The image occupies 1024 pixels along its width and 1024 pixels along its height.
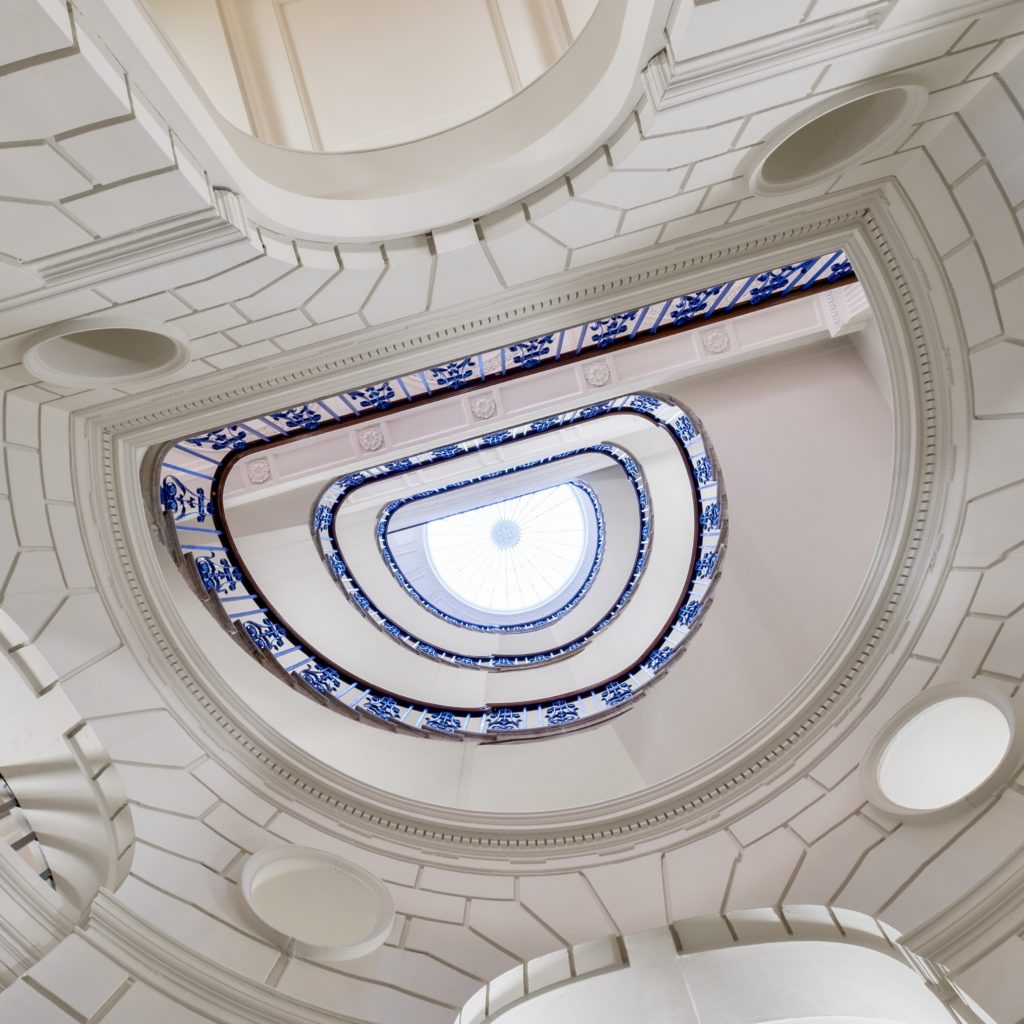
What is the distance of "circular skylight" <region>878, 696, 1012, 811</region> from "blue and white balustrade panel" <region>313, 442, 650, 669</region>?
10.4ft

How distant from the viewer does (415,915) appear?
3598mm

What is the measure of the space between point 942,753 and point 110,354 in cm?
424

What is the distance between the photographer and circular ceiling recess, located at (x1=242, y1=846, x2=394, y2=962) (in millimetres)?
3482

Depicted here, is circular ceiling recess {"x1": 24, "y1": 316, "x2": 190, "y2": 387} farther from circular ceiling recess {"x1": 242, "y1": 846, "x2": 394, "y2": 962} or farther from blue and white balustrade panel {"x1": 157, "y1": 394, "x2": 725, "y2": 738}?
circular ceiling recess {"x1": 242, "y1": 846, "x2": 394, "y2": 962}

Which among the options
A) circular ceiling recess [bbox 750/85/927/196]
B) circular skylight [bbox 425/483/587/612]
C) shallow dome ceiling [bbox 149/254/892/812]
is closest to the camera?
circular ceiling recess [bbox 750/85/927/196]

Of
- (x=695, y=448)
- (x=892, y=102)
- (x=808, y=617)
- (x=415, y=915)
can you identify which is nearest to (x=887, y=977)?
(x=415, y=915)

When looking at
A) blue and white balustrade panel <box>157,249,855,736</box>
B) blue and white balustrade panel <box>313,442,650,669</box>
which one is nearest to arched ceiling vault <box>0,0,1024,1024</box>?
blue and white balustrade panel <box>157,249,855,736</box>

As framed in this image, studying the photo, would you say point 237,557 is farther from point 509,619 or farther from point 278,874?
point 509,619

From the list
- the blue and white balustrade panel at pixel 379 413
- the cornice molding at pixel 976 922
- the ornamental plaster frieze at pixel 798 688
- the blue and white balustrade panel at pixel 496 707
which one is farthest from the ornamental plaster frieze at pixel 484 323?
the cornice molding at pixel 976 922

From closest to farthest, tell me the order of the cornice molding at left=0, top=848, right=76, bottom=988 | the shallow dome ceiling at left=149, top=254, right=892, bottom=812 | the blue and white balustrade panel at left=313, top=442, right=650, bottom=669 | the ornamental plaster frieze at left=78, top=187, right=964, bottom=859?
1. the cornice molding at left=0, top=848, right=76, bottom=988
2. the ornamental plaster frieze at left=78, top=187, right=964, bottom=859
3. the shallow dome ceiling at left=149, top=254, right=892, bottom=812
4. the blue and white balustrade panel at left=313, top=442, right=650, bottom=669

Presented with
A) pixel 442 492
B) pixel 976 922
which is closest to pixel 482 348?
pixel 976 922

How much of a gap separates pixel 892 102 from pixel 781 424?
320 centimetres

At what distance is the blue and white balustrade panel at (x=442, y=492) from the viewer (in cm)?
598

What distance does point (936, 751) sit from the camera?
141 inches
